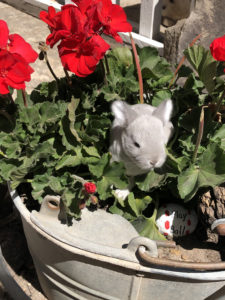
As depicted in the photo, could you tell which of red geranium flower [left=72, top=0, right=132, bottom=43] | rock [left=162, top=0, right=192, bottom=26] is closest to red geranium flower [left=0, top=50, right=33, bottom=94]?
red geranium flower [left=72, top=0, right=132, bottom=43]

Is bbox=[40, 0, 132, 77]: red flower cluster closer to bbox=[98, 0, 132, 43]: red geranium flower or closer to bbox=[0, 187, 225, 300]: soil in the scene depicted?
bbox=[98, 0, 132, 43]: red geranium flower

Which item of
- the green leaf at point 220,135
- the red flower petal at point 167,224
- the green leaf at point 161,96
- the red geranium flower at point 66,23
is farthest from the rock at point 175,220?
the red geranium flower at point 66,23

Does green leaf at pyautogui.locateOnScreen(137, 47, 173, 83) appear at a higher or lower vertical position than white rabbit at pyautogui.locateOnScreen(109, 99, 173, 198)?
higher

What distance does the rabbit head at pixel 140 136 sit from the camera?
1.05 m

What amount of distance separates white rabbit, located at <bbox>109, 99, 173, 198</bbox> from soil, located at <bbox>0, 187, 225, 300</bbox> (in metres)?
0.31

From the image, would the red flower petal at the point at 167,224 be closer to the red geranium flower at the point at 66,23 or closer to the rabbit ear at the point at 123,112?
the rabbit ear at the point at 123,112

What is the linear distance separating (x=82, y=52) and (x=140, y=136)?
0.89 ft

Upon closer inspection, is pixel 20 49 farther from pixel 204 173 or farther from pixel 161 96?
pixel 204 173

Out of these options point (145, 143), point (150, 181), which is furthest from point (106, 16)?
point (150, 181)

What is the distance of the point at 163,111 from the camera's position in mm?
1090

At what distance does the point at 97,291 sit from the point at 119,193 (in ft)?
0.95

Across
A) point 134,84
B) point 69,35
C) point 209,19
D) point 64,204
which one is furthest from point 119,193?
point 209,19

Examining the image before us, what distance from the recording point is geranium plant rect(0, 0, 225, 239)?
1.00m

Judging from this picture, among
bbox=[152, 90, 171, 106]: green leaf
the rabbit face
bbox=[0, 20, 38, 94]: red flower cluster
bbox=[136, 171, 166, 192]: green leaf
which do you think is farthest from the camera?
bbox=[152, 90, 171, 106]: green leaf
